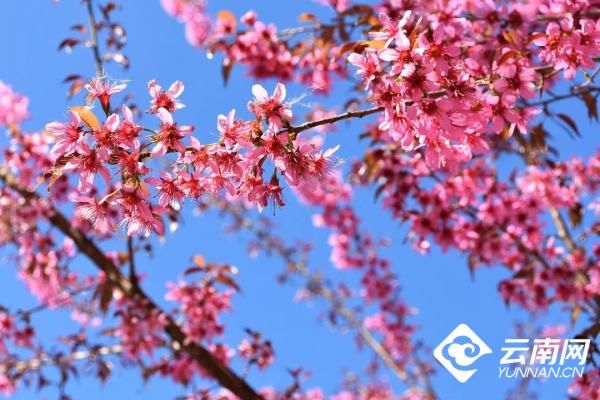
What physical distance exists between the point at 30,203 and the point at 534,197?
11.6ft

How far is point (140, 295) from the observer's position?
3.55 metres

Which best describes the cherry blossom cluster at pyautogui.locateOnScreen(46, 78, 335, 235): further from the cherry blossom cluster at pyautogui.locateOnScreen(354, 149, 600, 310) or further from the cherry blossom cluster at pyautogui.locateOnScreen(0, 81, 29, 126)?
the cherry blossom cluster at pyautogui.locateOnScreen(0, 81, 29, 126)

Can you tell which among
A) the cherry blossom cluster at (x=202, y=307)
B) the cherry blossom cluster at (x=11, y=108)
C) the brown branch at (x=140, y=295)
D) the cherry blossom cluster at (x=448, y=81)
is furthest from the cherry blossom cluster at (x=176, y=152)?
the cherry blossom cluster at (x=11, y=108)

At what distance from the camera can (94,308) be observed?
15.5 ft

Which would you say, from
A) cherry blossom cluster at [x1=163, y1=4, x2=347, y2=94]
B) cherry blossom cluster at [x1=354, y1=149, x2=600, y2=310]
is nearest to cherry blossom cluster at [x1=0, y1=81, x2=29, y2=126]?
cherry blossom cluster at [x1=163, y1=4, x2=347, y2=94]

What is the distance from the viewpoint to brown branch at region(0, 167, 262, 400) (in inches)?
123

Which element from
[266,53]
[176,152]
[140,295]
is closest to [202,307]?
[140,295]

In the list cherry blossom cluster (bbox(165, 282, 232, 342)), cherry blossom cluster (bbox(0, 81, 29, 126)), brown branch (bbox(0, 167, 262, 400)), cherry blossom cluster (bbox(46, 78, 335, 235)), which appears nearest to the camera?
cherry blossom cluster (bbox(46, 78, 335, 235))

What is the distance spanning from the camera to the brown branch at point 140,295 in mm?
3133

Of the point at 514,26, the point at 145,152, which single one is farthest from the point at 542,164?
the point at 145,152

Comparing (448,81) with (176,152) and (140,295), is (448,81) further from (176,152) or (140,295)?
(140,295)

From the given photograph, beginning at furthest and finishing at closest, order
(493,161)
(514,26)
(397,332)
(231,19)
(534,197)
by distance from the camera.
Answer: (397,332)
(493,161)
(534,197)
(231,19)
(514,26)

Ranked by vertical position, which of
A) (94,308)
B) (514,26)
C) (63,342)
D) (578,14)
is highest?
(94,308)

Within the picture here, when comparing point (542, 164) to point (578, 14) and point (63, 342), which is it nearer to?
point (578, 14)
